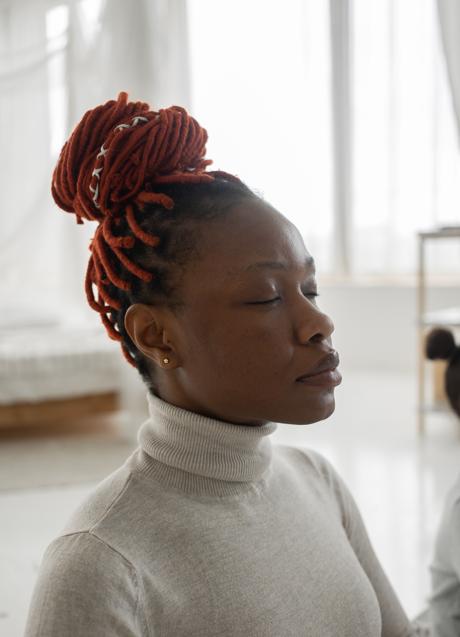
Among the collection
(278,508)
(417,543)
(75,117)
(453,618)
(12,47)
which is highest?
(12,47)

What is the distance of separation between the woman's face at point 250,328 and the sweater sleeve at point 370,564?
0.18 metres

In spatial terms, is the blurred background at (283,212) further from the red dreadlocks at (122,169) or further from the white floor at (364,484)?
the red dreadlocks at (122,169)

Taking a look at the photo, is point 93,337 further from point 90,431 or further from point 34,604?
point 34,604

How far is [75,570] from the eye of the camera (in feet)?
1.87

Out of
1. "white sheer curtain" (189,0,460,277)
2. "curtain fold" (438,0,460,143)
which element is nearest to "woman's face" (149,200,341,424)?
"curtain fold" (438,0,460,143)

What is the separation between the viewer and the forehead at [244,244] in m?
0.68

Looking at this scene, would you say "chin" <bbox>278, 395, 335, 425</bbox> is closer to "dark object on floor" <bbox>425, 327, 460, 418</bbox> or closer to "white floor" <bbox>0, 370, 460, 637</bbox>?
"dark object on floor" <bbox>425, 327, 460, 418</bbox>

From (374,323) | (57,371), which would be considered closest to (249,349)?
(57,371)

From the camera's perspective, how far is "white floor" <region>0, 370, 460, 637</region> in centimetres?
200

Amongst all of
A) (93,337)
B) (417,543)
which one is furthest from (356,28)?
(417,543)

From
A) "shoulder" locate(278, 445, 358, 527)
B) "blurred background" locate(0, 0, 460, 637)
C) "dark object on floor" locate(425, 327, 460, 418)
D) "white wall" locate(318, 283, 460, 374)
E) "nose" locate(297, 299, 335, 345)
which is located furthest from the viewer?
"white wall" locate(318, 283, 460, 374)

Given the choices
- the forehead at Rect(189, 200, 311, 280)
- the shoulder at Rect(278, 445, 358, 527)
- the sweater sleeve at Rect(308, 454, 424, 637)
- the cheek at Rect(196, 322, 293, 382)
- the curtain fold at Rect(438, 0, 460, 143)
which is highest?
the curtain fold at Rect(438, 0, 460, 143)

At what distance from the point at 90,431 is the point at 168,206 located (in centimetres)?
275

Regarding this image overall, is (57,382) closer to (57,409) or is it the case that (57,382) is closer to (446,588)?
(57,409)
